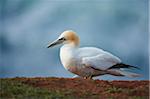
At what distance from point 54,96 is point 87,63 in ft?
2.15

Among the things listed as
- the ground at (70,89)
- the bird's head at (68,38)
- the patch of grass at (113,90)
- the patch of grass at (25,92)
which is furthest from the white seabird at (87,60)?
the patch of grass at (25,92)

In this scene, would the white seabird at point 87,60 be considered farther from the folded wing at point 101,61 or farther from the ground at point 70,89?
the ground at point 70,89

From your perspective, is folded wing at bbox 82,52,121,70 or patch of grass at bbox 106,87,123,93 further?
folded wing at bbox 82,52,121,70

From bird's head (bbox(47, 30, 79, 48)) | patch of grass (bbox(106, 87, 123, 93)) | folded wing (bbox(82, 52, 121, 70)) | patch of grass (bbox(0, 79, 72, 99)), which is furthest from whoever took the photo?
bird's head (bbox(47, 30, 79, 48))

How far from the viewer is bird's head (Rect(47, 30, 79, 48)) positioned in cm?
493

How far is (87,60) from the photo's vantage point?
15.4 ft

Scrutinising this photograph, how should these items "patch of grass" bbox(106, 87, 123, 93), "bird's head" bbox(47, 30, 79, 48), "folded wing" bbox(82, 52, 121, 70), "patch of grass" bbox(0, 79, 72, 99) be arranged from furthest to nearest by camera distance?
"bird's head" bbox(47, 30, 79, 48) < "folded wing" bbox(82, 52, 121, 70) < "patch of grass" bbox(106, 87, 123, 93) < "patch of grass" bbox(0, 79, 72, 99)

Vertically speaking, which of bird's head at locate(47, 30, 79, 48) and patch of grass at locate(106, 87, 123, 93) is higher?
bird's head at locate(47, 30, 79, 48)

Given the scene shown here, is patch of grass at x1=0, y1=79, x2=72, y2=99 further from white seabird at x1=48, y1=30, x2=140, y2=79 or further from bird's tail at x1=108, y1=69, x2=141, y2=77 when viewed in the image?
bird's tail at x1=108, y1=69, x2=141, y2=77

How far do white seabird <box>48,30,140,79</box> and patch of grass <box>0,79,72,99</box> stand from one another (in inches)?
21.5

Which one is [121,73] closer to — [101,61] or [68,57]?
[101,61]

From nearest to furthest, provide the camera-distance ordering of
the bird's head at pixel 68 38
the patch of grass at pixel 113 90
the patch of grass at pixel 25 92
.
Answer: the patch of grass at pixel 25 92 → the patch of grass at pixel 113 90 → the bird's head at pixel 68 38

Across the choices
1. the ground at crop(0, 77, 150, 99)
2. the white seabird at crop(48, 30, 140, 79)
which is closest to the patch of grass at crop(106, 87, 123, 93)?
the ground at crop(0, 77, 150, 99)

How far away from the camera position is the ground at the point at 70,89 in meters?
4.24
